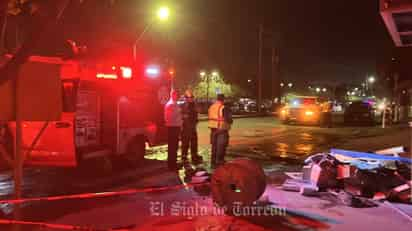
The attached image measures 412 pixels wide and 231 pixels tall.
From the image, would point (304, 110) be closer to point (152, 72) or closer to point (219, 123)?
point (219, 123)

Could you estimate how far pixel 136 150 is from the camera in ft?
38.2

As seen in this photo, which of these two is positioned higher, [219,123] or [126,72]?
[126,72]

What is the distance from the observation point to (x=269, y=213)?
705 centimetres

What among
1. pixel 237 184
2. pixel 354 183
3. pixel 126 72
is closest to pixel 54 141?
pixel 126 72

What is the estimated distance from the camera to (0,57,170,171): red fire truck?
30.2 ft

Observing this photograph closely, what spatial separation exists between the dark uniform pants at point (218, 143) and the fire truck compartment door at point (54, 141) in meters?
3.64

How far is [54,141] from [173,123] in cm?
280

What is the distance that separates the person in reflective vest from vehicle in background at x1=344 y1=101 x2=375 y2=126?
22.3 m

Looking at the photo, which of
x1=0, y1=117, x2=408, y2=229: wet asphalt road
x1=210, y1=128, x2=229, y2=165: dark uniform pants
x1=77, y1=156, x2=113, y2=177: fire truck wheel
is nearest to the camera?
x1=0, y1=117, x2=408, y2=229: wet asphalt road

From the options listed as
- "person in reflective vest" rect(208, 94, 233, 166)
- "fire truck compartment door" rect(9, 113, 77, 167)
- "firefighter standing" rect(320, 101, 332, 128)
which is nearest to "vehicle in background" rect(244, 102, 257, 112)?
"firefighter standing" rect(320, 101, 332, 128)

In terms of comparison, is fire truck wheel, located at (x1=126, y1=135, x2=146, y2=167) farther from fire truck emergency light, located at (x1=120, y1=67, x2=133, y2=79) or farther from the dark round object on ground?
the dark round object on ground

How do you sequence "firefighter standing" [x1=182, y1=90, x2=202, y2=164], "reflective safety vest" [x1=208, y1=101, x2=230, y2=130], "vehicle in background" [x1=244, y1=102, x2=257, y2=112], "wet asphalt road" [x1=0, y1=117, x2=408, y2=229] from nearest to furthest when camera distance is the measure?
"wet asphalt road" [x1=0, y1=117, x2=408, y2=229] → "reflective safety vest" [x1=208, y1=101, x2=230, y2=130] → "firefighter standing" [x1=182, y1=90, x2=202, y2=164] → "vehicle in background" [x1=244, y1=102, x2=257, y2=112]

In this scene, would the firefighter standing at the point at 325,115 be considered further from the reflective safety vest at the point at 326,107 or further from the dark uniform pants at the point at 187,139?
the dark uniform pants at the point at 187,139

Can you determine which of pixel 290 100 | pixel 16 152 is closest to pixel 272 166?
pixel 16 152
